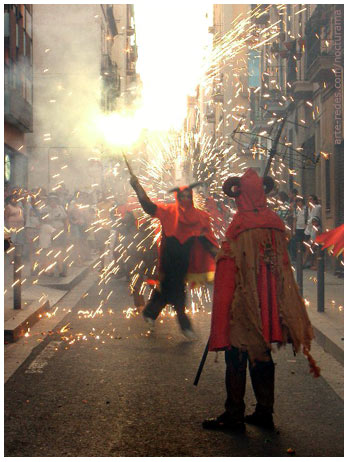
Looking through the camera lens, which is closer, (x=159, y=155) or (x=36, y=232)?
(x=159, y=155)

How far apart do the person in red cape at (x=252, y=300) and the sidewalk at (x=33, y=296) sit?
3.82 m

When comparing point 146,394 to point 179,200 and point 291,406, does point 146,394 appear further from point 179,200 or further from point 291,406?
point 179,200

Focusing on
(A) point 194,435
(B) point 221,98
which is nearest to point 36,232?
(A) point 194,435

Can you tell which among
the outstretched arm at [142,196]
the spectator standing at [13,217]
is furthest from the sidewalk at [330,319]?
the spectator standing at [13,217]

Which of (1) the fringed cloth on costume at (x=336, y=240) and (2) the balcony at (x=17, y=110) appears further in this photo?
(2) the balcony at (x=17, y=110)

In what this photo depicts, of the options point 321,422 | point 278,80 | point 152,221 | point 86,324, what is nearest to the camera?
point 321,422

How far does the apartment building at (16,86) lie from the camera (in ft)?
69.8

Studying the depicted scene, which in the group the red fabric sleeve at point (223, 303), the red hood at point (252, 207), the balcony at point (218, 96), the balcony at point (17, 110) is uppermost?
the balcony at point (218, 96)

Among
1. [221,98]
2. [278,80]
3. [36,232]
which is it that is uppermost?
[221,98]

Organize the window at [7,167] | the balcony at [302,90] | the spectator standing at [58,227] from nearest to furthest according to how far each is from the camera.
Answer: the spectator standing at [58,227] → the balcony at [302,90] → the window at [7,167]

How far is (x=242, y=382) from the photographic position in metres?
4.78

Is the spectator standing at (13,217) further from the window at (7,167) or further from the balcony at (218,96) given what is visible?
the balcony at (218,96)

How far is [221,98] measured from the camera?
5188 cm

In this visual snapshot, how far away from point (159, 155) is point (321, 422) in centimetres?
758
